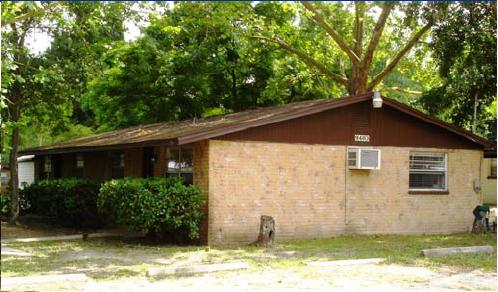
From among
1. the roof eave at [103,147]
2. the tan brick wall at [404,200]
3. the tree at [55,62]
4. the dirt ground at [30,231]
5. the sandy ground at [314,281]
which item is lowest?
the dirt ground at [30,231]

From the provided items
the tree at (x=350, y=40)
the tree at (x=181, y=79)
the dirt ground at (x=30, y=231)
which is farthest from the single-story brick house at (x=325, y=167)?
the tree at (x=181, y=79)

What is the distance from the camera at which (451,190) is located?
Answer: 58.0 feet

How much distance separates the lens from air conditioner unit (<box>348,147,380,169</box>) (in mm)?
16062

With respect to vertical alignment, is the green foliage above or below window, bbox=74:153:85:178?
above

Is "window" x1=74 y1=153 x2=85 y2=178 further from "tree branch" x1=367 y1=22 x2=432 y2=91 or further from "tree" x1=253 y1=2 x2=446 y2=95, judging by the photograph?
"tree branch" x1=367 y1=22 x2=432 y2=91

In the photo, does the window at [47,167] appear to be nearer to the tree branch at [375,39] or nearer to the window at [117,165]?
the window at [117,165]

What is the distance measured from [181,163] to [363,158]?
4395 mm

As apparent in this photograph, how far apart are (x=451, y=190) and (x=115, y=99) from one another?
49.1ft

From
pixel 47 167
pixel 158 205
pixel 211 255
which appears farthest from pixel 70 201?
pixel 47 167

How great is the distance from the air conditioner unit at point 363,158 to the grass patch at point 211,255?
176 centimetres

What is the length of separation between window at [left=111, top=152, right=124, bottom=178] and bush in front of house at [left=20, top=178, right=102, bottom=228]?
1.26 metres

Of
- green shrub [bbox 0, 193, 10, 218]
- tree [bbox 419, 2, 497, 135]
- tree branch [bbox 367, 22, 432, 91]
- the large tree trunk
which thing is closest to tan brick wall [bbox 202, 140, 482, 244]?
tree [bbox 419, 2, 497, 135]

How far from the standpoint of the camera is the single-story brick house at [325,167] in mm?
14570

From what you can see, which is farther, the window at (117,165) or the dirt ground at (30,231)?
the window at (117,165)
